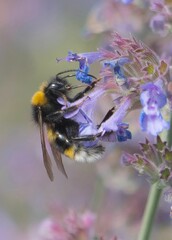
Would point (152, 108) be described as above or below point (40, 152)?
above

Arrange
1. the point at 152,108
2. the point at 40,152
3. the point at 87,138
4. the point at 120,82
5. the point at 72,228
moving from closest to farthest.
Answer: the point at 152,108 < the point at 120,82 < the point at 87,138 < the point at 72,228 < the point at 40,152

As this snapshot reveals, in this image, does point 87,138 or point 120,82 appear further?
point 87,138

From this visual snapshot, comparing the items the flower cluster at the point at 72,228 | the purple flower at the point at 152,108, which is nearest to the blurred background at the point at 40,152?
the flower cluster at the point at 72,228

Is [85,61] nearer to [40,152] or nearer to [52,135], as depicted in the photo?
[52,135]

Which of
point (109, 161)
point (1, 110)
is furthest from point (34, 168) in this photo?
point (109, 161)

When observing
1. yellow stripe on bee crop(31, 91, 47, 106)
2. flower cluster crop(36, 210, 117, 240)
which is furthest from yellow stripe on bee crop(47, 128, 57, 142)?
flower cluster crop(36, 210, 117, 240)

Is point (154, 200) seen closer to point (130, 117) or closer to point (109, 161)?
point (130, 117)

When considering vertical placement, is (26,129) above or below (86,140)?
below

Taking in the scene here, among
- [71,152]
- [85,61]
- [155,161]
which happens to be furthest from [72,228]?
[85,61]

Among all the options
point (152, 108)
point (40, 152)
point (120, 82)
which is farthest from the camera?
point (40, 152)
